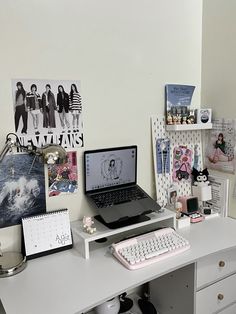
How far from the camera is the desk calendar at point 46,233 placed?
1.45m

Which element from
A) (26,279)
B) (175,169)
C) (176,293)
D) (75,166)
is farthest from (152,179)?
(26,279)

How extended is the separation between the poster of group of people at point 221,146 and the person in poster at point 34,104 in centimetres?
113

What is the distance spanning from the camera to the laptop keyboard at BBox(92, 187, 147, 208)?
1617mm

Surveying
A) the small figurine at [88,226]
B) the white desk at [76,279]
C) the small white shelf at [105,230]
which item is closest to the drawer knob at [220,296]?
the white desk at [76,279]

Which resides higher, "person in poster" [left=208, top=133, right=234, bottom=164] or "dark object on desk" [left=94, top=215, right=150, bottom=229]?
"person in poster" [left=208, top=133, right=234, bottom=164]

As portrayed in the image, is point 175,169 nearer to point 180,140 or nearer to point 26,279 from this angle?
point 180,140

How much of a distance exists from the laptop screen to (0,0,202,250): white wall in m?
0.05

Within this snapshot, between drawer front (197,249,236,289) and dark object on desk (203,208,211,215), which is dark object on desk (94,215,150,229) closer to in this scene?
drawer front (197,249,236,289)

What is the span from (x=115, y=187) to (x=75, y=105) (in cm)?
52

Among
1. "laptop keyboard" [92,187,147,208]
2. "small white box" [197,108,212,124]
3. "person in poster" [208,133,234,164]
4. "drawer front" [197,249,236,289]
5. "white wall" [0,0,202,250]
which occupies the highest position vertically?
"white wall" [0,0,202,250]

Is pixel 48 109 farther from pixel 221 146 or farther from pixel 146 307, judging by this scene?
pixel 146 307

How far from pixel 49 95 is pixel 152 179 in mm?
833

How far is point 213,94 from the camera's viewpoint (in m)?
1.94

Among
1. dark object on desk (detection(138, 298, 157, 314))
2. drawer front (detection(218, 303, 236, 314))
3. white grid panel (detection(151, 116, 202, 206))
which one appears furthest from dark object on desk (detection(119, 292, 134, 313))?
white grid panel (detection(151, 116, 202, 206))
